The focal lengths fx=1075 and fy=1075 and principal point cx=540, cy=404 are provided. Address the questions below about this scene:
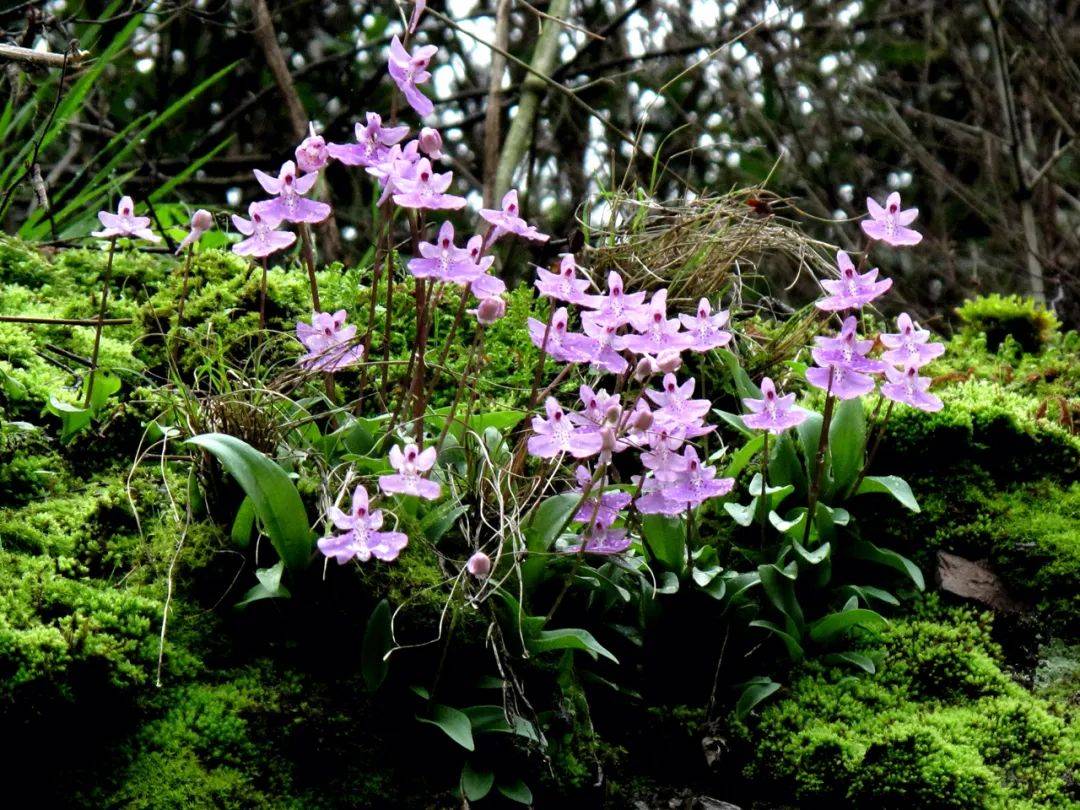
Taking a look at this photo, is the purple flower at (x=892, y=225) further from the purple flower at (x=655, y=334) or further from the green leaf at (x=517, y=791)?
the green leaf at (x=517, y=791)

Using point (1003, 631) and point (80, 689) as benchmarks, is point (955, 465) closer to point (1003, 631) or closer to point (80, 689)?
point (1003, 631)

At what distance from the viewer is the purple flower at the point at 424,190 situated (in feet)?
5.66

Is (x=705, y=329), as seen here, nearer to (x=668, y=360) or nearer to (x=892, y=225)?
(x=668, y=360)

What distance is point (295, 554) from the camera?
1.76 metres

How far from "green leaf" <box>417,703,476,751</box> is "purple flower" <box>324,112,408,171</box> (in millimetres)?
909

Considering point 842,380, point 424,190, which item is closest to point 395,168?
point 424,190

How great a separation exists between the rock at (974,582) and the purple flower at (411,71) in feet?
4.73

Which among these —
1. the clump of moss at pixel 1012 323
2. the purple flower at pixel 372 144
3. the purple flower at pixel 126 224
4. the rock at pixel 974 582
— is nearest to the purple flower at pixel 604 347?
the purple flower at pixel 372 144

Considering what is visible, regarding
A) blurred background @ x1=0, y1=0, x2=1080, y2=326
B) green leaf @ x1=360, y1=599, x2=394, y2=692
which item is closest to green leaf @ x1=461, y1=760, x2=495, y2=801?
green leaf @ x1=360, y1=599, x2=394, y2=692

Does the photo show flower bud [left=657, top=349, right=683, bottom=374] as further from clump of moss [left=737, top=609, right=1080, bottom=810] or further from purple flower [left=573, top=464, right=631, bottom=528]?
clump of moss [left=737, top=609, right=1080, bottom=810]

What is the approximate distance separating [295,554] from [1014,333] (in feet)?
8.22

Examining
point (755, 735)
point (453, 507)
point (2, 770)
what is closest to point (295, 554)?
point (453, 507)

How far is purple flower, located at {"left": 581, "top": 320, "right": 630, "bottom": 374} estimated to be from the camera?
1861mm

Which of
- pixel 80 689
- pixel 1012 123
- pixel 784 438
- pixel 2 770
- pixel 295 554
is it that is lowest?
pixel 2 770
